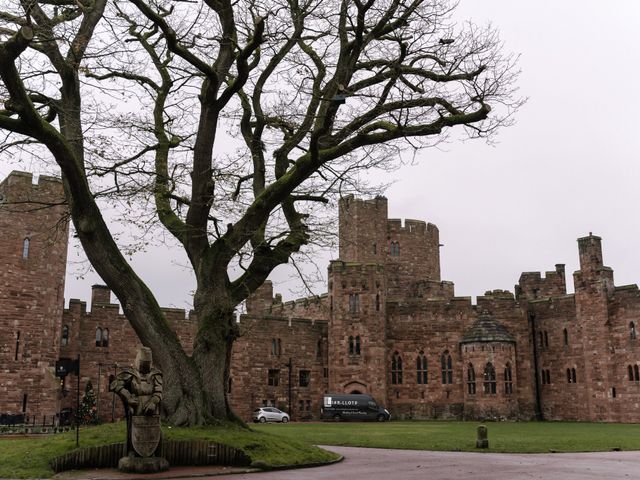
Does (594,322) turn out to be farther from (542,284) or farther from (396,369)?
(396,369)

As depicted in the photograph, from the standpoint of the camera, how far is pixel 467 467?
44.4 ft

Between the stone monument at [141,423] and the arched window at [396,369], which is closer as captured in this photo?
the stone monument at [141,423]

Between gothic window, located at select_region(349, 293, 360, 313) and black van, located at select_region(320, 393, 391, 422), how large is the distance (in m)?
6.27

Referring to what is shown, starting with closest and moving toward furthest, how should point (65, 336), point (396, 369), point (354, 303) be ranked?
1. point (65, 336)
2. point (354, 303)
3. point (396, 369)

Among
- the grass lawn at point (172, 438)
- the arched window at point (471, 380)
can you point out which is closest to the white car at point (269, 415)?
the arched window at point (471, 380)

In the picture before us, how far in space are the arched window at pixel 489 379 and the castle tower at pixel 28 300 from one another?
26.5 metres

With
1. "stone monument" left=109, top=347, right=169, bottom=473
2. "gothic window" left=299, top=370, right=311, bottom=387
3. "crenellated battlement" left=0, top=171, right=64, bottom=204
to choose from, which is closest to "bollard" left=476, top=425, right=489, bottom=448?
"stone monument" left=109, top=347, right=169, bottom=473

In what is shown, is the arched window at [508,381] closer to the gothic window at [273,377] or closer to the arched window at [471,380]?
the arched window at [471,380]

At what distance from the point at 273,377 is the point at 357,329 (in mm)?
6526

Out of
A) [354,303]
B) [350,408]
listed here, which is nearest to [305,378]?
[350,408]

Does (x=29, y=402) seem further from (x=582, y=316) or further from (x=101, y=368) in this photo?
(x=582, y=316)

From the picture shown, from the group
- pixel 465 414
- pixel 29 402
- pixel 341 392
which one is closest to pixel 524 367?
pixel 465 414

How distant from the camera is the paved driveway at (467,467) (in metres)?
12.0

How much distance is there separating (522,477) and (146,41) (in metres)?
14.0
